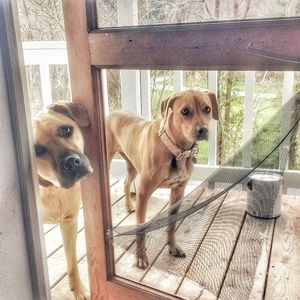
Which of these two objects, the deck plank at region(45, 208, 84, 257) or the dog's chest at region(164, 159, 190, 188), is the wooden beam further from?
the deck plank at region(45, 208, 84, 257)

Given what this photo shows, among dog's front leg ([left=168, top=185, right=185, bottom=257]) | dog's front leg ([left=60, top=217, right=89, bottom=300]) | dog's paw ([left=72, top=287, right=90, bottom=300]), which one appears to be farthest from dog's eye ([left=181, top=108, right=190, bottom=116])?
dog's paw ([left=72, top=287, right=90, bottom=300])

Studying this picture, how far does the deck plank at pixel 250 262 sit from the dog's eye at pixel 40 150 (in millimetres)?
604

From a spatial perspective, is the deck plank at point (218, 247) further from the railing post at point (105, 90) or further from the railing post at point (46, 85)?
the railing post at point (46, 85)

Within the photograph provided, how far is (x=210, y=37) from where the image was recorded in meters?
0.96

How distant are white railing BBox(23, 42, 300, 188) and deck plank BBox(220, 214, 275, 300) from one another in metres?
0.17

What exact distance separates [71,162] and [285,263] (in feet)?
2.39

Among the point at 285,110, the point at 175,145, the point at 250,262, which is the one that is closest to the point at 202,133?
the point at 175,145

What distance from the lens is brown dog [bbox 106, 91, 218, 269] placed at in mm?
1041

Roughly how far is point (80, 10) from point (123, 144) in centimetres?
40

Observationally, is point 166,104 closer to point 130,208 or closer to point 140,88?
point 140,88

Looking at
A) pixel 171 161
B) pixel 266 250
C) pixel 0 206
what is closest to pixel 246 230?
pixel 266 250

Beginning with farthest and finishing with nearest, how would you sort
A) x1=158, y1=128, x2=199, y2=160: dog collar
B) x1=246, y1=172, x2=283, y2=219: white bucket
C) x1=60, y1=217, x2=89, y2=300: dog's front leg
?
1. x1=60, y1=217, x2=89, y2=300: dog's front leg
2. x1=158, y1=128, x2=199, y2=160: dog collar
3. x1=246, y1=172, x2=283, y2=219: white bucket

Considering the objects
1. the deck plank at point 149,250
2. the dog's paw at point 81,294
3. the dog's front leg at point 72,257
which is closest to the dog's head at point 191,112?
the deck plank at point 149,250

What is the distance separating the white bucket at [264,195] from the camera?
3.31 feet
